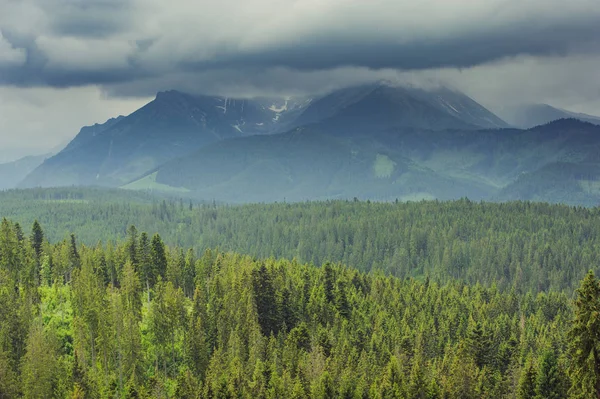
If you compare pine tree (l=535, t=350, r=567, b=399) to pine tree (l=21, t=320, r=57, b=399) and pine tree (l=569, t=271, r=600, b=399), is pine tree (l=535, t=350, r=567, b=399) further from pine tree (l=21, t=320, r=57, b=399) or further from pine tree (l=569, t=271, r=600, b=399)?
pine tree (l=21, t=320, r=57, b=399)

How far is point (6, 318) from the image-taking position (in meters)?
96.1

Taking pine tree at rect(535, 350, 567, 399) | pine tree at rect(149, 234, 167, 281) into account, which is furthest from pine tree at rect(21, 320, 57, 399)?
pine tree at rect(535, 350, 567, 399)

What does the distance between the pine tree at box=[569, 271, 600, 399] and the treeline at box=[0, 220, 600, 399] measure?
11 cm

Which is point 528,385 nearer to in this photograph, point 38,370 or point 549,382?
point 549,382

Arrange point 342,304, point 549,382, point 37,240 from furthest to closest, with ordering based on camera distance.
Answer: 1. point 37,240
2. point 342,304
3. point 549,382

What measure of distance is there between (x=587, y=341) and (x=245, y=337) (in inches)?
2667

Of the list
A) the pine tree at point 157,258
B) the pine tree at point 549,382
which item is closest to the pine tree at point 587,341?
the pine tree at point 549,382

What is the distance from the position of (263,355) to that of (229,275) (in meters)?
28.9

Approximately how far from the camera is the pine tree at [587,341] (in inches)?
2002

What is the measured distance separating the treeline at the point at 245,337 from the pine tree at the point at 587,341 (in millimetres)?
107

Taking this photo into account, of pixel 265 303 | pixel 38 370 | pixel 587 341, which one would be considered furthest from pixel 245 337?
pixel 587 341

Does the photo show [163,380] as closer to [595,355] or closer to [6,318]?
[6,318]

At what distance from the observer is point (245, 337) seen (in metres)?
109

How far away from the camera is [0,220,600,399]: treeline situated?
84.7m
